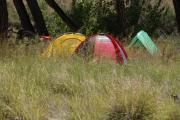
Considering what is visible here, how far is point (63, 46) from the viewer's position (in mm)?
10484

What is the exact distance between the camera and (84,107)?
5656 millimetres

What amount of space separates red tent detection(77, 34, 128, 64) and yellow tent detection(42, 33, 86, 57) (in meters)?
0.27

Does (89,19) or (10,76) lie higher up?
(89,19)

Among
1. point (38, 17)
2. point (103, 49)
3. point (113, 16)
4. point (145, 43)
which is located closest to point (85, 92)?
point (103, 49)

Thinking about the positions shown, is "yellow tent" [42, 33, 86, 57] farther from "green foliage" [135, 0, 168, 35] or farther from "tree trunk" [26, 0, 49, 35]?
"green foliage" [135, 0, 168, 35]

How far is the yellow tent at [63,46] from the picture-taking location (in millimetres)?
10009

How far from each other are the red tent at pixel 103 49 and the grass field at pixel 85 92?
1723 millimetres

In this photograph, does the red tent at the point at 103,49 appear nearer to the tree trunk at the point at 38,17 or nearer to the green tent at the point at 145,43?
the green tent at the point at 145,43

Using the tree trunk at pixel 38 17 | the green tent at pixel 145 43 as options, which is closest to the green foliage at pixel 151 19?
the tree trunk at pixel 38 17

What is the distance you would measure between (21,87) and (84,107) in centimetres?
95

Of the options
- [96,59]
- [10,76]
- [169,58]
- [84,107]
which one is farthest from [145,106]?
[169,58]

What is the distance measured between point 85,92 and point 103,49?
4.03m

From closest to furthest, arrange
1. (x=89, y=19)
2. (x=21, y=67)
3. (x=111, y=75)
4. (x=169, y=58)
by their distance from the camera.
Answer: (x=111, y=75)
(x=21, y=67)
(x=169, y=58)
(x=89, y=19)

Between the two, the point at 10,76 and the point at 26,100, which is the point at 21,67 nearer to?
the point at 10,76
